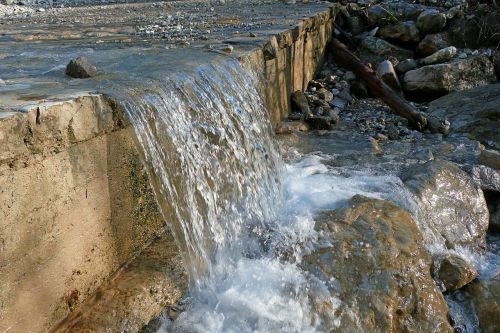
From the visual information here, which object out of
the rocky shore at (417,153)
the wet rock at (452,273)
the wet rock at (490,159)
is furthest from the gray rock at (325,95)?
the wet rock at (452,273)

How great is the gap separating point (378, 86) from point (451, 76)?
0.99 meters

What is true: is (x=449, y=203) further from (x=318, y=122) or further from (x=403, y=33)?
(x=403, y=33)

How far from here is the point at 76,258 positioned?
282 centimetres

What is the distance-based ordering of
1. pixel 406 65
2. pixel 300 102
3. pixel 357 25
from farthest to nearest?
pixel 357 25 < pixel 406 65 < pixel 300 102

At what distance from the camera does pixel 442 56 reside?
756 centimetres

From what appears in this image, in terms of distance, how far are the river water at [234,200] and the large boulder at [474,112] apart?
2049mm

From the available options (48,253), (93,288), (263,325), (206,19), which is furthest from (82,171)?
(206,19)

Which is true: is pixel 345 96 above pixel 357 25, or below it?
below

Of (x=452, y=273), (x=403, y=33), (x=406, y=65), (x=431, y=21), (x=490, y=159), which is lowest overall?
(x=452, y=273)

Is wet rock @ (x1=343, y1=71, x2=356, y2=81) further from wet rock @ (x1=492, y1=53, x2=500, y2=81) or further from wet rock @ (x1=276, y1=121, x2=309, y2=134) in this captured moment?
wet rock @ (x1=492, y1=53, x2=500, y2=81)

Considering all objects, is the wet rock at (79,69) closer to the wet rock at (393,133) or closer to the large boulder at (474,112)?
the wet rock at (393,133)

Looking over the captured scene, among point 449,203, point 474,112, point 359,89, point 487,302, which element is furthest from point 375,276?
point 359,89

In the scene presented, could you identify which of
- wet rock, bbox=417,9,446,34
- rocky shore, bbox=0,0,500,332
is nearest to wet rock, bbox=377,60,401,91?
rocky shore, bbox=0,0,500,332

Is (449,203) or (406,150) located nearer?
(449,203)
